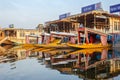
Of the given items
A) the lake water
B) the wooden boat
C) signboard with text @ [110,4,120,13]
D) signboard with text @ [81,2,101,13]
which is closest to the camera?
the lake water

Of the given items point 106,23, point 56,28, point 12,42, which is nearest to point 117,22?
point 106,23

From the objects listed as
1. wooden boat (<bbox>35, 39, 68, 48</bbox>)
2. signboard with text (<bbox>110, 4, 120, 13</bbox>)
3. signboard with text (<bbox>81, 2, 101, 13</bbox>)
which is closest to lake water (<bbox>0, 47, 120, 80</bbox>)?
wooden boat (<bbox>35, 39, 68, 48</bbox>)

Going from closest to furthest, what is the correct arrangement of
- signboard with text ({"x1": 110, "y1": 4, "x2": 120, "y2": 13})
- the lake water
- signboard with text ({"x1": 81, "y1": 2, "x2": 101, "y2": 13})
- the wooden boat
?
the lake water < the wooden boat < signboard with text ({"x1": 110, "y1": 4, "x2": 120, "y2": 13}) < signboard with text ({"x1": 81, "y1": 2, "x2": 101, "y2": 13})

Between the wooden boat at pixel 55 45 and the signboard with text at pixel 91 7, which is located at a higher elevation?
the signboard with text at pixel 91 7

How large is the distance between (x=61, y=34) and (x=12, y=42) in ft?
79.2

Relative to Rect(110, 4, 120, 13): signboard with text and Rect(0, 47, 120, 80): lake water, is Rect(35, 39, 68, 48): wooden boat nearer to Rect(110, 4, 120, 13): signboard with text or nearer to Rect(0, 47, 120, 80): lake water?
Rect(110, 4, 120, 13): signboard with text

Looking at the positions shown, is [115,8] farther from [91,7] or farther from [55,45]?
[55,45]

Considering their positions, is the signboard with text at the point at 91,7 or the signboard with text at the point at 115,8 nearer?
the signboard with text at the point at 115,8

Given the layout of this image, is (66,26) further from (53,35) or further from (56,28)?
(53,35)

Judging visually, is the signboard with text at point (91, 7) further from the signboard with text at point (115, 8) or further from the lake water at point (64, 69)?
the lake water at point (64, 69)

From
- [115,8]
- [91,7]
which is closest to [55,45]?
[91,7]

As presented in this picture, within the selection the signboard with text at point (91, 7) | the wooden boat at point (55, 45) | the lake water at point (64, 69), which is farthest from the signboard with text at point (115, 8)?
the lake water at point (64, 69)

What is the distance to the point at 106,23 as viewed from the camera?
44719mm

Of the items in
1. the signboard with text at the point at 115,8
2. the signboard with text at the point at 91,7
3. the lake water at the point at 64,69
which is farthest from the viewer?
the signboard with text at the point at 91,7
